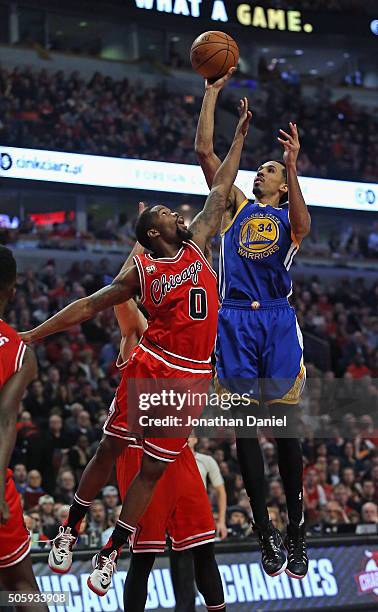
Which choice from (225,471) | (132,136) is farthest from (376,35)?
(225,471)

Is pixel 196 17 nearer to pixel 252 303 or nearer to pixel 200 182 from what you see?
pixel 200 182

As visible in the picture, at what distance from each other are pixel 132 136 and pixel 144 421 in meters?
18.2

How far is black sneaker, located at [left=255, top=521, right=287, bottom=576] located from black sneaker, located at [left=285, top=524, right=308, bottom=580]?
86mm

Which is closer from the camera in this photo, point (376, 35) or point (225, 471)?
point (225, 471)

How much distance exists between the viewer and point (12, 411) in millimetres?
4848

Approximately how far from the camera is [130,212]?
26.5m

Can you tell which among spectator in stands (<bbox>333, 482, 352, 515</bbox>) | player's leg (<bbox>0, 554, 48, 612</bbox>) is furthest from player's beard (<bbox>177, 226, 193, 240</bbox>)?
spectator in stands (<bbox>333, 482, 352, 515</bbox>)

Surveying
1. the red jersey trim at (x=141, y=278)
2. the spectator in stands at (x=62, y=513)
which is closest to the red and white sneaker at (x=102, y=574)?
the red jersey trim at (x=141, y=278)

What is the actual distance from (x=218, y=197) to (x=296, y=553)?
7.72 ft

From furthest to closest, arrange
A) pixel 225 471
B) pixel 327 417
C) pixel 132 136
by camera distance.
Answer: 1. pixel 132 136
2. pixel 327 417
3. pixel 225 471

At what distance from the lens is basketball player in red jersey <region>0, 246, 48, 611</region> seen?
488cm

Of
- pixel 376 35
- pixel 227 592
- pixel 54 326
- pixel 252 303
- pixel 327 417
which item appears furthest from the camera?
pixel 376 35

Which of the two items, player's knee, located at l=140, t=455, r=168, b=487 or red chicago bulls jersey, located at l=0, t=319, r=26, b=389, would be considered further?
player's knee, located at l=140, t=455, r=168, b=487

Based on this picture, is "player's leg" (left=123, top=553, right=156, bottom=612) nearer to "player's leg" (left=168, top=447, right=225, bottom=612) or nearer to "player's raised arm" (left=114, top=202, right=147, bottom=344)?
"player's leg" (left=168, top=447, right=225, bottom=612)
